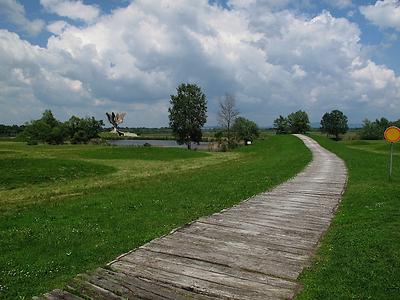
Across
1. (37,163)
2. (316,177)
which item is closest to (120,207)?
(316,177)

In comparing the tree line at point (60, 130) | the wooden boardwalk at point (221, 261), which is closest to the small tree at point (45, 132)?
the tree line at point (60, 130)

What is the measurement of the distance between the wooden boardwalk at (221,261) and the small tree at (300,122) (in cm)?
11105

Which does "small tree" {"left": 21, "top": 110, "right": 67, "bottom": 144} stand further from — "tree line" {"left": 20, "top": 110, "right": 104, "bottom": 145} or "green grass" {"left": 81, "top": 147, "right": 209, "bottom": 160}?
"green grass" {"left": 81, "top": 147, "right": 209, "bottom": 160}

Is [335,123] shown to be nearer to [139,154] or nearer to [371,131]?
[371,131]

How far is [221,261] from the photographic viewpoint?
7.81 metres

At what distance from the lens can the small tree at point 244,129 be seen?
94.2 meters

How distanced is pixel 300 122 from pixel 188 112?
45.2 metres

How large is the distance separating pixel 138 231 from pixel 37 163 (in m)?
25.5

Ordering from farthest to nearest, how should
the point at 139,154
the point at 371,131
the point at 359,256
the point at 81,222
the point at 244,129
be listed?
the point at 371,131, the point at 244,129, the point at 139,154, the point at 81,222, the point at 359,256

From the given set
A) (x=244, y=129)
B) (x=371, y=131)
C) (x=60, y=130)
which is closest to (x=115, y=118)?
(x=60, y=130)

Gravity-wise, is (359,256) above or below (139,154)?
above

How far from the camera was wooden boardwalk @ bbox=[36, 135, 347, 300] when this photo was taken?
21.2 ft

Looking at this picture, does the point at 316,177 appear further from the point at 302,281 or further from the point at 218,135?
the point at 218,135

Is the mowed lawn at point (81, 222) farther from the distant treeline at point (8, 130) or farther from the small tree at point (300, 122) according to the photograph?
the distant treeline at point (8, 130)
